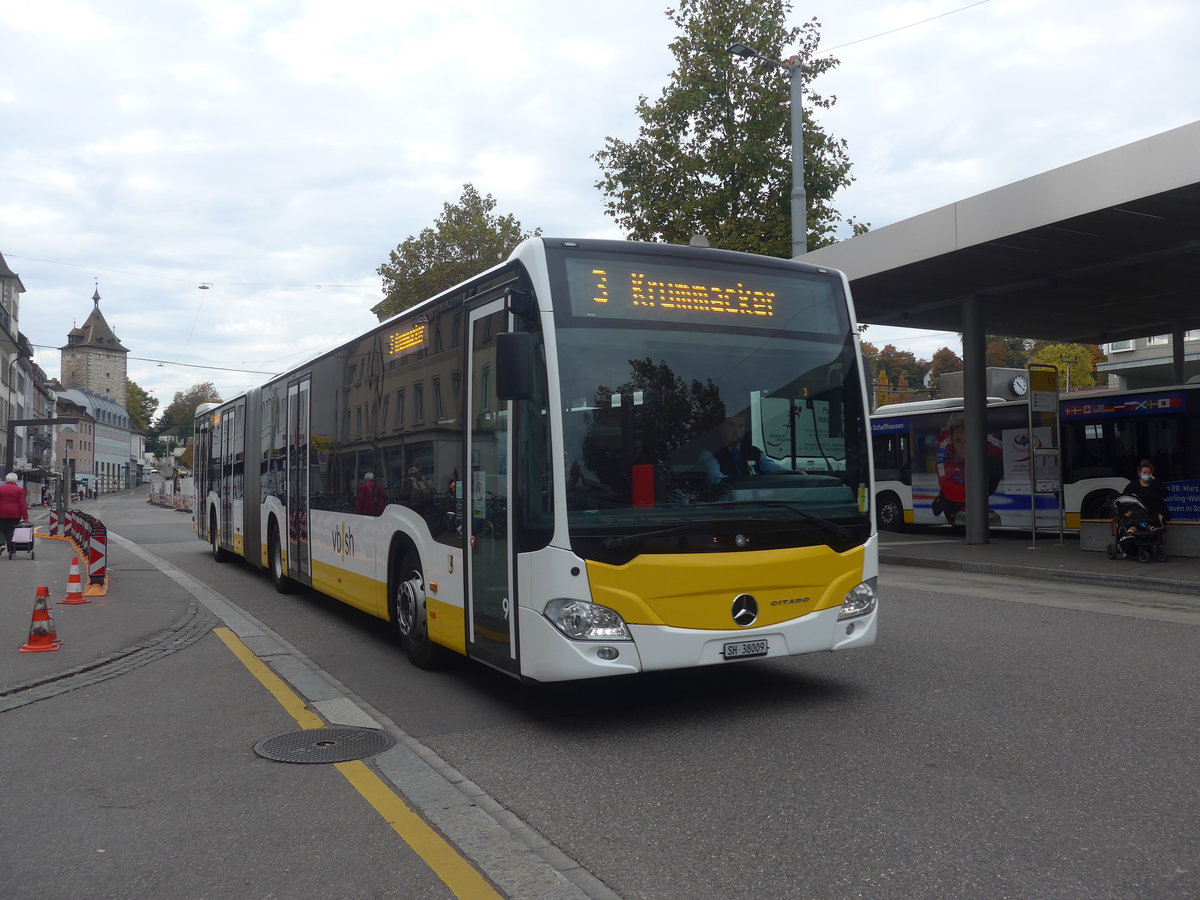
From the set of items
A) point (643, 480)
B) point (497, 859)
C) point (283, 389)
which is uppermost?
point (283, 389)

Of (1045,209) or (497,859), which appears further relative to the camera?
(1045,209)

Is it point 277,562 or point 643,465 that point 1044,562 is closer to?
point 277,562

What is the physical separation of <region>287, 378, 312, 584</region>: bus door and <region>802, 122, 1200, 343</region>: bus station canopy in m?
9.85

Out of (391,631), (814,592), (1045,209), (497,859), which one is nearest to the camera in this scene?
(497,859)

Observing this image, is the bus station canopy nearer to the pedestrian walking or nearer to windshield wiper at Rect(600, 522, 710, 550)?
windshield wiper at Rect(600, 522, 710, 550)

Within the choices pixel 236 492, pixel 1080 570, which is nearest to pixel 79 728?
pixel 236 492

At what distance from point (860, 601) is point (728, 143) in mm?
26943

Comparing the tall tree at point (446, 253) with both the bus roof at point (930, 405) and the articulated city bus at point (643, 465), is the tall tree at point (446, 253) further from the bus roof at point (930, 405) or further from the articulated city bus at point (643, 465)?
the articulated city bus at point (643, 465)

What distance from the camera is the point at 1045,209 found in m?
14.2

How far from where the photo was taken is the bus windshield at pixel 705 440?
5938 millimetres

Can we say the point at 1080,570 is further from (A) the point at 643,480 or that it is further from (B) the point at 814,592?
(A) the point at 643,480

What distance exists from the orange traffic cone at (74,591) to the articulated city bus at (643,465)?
682cm

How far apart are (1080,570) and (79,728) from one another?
12.7m

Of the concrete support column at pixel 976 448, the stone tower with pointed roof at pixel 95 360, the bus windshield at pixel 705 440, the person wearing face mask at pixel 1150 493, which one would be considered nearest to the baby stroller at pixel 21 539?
the concrete support column at pixel 976 448
